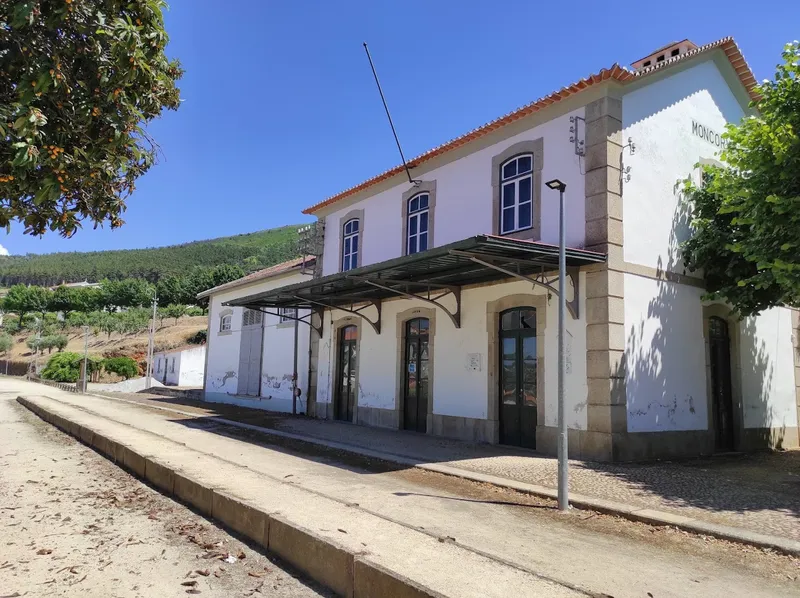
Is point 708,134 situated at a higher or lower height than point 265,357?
higher

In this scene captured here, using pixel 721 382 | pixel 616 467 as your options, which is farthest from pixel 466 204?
pixel 721 382

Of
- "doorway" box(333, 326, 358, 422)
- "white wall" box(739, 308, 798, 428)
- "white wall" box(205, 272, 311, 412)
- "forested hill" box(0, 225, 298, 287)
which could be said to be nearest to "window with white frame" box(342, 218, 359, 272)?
"doorway" box(333, 326, 358, 422)

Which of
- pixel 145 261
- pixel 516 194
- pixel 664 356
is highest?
pixel 145 261

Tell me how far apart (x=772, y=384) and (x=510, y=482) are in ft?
28.6

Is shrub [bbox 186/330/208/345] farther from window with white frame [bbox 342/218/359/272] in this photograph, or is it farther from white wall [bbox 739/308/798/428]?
white wall [bbox 739/308/798/428]

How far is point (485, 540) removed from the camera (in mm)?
5270

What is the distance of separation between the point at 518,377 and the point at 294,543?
7.19 meters

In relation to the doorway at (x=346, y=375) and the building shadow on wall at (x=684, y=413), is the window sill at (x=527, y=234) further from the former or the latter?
the doorway at (x=346, y=375)

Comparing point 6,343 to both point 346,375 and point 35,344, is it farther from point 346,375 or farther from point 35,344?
point 346,375

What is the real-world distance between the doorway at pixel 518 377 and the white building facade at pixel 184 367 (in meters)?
32.5

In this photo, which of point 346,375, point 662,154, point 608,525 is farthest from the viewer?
point 346,375

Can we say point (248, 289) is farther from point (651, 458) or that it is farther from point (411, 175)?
point (651, 458)

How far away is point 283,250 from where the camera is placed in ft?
449

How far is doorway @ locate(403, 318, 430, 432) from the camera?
535 inches
